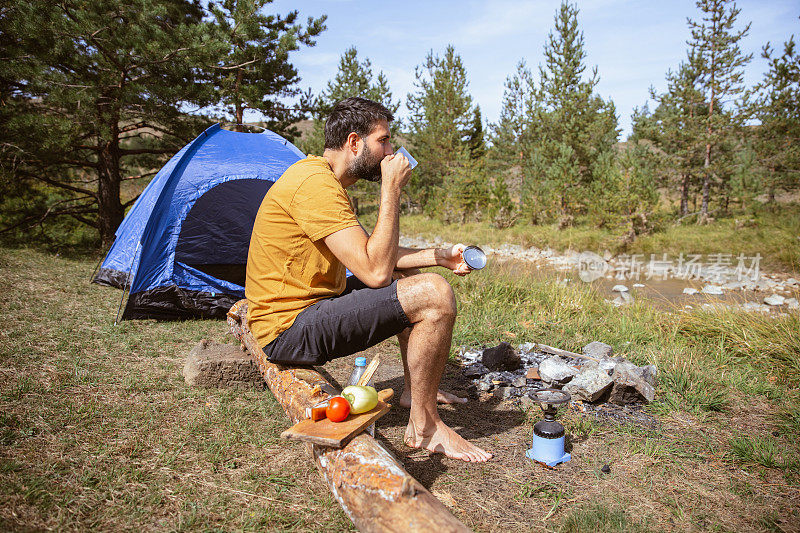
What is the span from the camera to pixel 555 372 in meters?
3.20

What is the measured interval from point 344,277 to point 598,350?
241 centimetres

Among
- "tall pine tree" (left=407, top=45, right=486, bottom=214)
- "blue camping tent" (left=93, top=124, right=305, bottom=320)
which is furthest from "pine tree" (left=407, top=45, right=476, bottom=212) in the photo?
"blue camping tent" (left=93, top=124, right=305, bottom=320)

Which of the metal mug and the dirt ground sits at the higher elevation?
the metal mug

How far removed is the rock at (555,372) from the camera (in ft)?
10.4

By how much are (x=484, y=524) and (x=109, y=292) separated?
5.31m

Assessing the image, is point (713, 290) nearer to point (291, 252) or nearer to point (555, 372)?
point (555, 372)

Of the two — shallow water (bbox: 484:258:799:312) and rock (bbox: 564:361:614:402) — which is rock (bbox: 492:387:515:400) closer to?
rock (bbox: 564:361:614:402)

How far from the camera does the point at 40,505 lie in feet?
5.61

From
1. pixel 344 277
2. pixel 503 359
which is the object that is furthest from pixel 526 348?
pixel 344 277

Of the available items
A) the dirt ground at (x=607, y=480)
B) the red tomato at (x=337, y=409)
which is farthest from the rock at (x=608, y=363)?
the red tomato at (x=337, y=409)

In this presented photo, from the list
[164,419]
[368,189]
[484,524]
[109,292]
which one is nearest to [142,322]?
[109,292]

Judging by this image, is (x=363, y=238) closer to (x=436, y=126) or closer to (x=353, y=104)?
(x=353, y=104)

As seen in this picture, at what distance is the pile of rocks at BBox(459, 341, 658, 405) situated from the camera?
9.77ft

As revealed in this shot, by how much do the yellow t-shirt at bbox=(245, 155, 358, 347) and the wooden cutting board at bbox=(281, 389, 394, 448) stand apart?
574 mm
